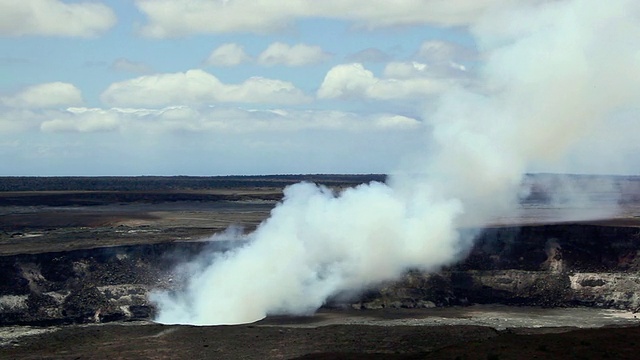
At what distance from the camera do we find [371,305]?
6500cm

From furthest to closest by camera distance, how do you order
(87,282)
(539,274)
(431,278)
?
1. (539,274)
2. (431,278)
3. (87,282)

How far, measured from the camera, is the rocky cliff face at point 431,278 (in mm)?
63219

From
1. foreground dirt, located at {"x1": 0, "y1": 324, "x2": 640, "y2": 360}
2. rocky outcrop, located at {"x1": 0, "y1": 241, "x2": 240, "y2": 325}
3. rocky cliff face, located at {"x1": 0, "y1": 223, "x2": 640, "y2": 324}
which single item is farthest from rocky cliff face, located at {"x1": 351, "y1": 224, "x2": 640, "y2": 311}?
rocky outcrop, located at {"x1": 0, "y1": 241, "x2": 240, "y2": 325}

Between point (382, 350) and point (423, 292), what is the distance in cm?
2222

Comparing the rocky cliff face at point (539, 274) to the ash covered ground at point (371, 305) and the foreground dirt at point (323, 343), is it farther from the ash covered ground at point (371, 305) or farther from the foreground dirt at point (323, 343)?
the foreground dirt at point (323, 343)

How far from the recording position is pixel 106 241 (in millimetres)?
A: 82688

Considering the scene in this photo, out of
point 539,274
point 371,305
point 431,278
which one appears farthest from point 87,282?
point 539,274

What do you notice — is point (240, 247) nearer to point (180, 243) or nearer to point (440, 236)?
point (180, 243)

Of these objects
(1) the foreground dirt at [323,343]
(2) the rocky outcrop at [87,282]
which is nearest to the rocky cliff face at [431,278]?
(2) the rocky outcrop at [87,282]

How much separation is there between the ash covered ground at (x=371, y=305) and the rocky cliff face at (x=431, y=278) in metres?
0.11

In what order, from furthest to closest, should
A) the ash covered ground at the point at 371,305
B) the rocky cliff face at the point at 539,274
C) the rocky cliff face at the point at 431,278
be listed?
the rocky cliff face at the point at 539,274
the rocky cliff face at the point at 431,278
the ash covered ground at the point at 371,305

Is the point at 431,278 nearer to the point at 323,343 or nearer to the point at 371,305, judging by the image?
the point at 371,305

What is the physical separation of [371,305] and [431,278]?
7219mm

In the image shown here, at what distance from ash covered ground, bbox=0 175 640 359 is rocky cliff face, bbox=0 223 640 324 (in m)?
0.11
